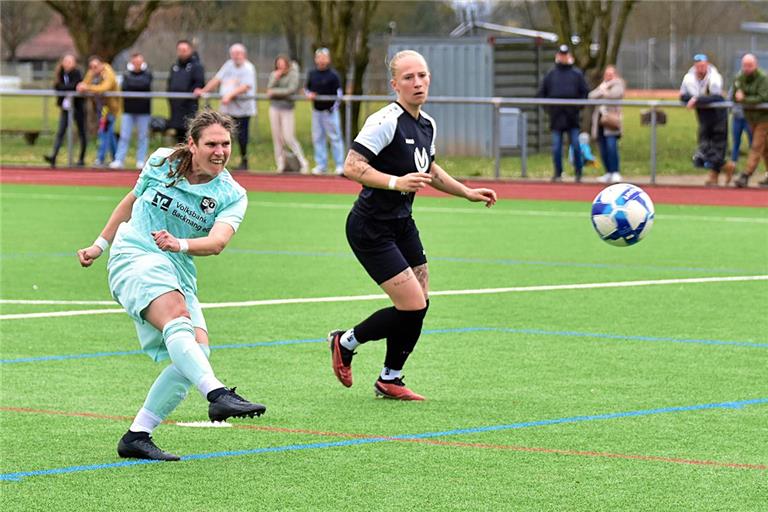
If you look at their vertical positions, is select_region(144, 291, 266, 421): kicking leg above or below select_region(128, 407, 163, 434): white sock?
above

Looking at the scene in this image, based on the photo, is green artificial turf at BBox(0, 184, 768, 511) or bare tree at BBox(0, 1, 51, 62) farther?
bare tree at BBox(0, 1, 51, 62)

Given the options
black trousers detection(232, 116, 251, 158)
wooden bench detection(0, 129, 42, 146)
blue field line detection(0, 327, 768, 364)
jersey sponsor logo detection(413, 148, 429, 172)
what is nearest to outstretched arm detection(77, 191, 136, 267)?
jersey sponsor logo detection(413, 148, 429, 172)

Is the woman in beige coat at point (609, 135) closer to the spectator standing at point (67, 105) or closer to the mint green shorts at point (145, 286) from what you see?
the spectator standing at point (67, 105)

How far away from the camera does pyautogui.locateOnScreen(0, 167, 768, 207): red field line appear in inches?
937

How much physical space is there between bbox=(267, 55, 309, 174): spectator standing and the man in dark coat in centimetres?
431

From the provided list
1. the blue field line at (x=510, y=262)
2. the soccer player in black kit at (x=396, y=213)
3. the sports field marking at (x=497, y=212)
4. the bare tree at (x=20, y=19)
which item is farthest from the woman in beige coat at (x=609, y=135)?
the bare tree at (x=20, y=19)

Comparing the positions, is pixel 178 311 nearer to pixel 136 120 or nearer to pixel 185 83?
pixel 185 83

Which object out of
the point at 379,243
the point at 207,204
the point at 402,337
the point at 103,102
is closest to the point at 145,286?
the point at 207,204

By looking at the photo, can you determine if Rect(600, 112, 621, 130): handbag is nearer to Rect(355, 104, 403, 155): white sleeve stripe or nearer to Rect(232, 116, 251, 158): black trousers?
Rect(232, 116, 251, 158): black trousers

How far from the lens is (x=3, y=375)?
30.5 ft

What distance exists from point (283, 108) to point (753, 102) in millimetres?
8007

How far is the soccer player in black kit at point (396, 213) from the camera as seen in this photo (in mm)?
8523

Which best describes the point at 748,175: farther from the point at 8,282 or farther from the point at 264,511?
the point at 264,511

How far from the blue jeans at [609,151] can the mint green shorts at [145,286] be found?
59.5ft
